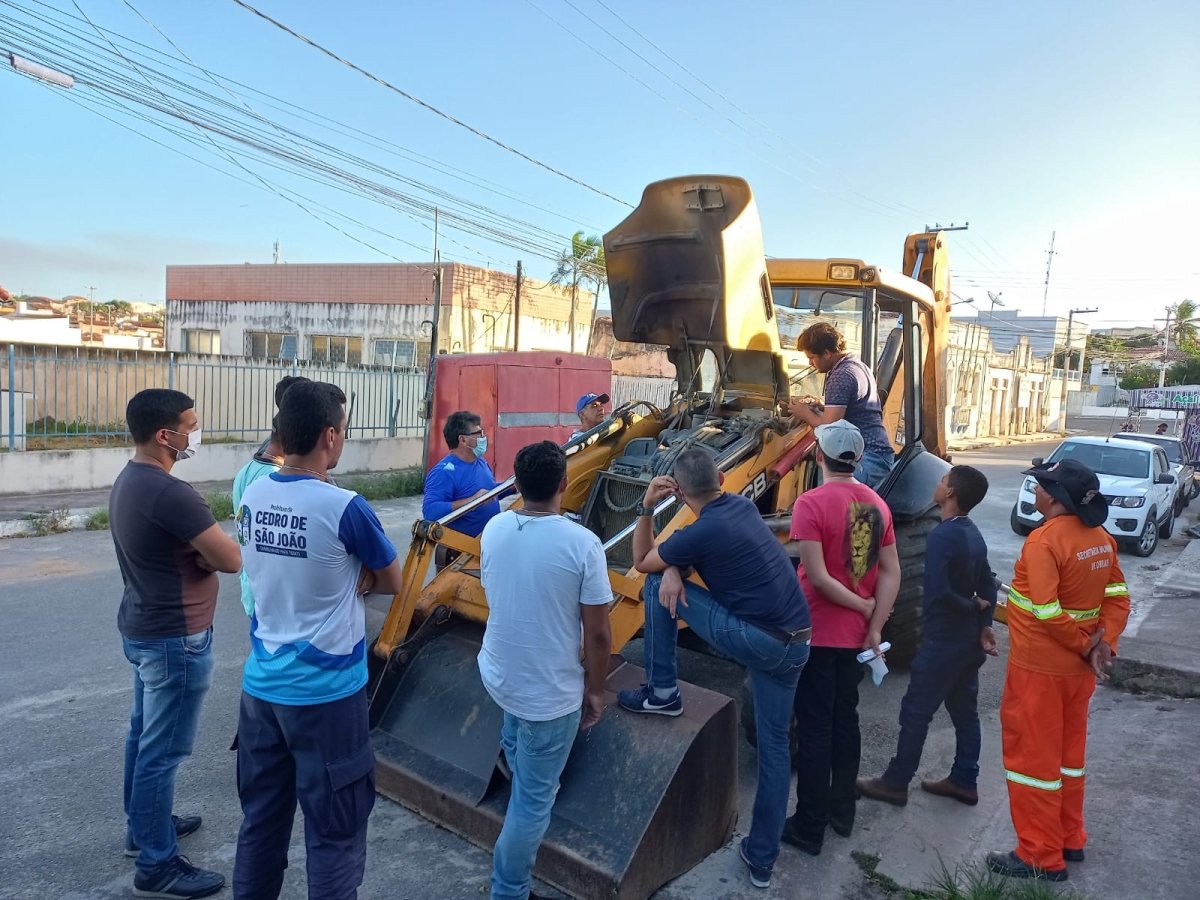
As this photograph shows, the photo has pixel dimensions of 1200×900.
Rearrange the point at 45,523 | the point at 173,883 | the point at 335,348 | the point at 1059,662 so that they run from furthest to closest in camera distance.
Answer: the point at 335,348, the point at 45,523, the point at 1059,662, the point at 173,883

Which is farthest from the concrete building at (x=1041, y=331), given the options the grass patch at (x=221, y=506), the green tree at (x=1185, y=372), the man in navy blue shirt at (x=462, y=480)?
the man in navy blue shirt at (x=462, y=480)

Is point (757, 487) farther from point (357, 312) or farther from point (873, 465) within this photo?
point (357, 312)

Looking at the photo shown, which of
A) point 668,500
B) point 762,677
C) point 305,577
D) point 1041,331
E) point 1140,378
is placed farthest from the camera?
point 1041,331

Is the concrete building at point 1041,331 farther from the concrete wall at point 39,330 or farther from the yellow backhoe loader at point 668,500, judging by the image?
the yellow backhoe loader at point 668,500

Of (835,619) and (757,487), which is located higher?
(757,487)

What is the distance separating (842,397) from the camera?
4.74m

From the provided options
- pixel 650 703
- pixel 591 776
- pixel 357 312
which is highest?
pixel 357 312

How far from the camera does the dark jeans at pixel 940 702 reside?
3.83 m

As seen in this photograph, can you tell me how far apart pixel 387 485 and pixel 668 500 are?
9.88m

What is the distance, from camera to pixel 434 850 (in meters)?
3.31

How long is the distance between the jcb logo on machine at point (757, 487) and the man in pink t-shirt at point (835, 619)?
3.92 feet

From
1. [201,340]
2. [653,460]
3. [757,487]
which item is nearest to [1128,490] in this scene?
[757,487]

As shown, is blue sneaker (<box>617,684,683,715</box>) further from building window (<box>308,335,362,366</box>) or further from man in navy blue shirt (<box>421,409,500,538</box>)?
building window (<box>308,335,362,366</box>)

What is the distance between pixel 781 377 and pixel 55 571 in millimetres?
6724
